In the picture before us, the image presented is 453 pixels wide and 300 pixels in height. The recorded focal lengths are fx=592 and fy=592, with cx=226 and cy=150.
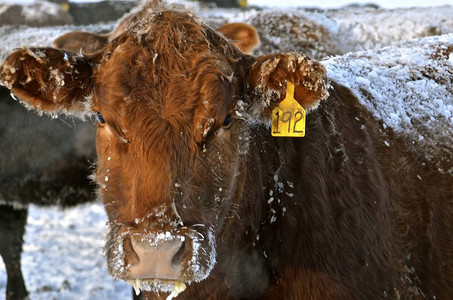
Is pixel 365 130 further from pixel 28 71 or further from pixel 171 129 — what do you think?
pixel 28 71

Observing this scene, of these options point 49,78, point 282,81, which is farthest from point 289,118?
point 49,78

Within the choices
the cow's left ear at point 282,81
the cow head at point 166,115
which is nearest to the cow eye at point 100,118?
the cow head at point 166,115

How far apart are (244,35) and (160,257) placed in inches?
169

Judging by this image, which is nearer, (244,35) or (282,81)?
(282,81)

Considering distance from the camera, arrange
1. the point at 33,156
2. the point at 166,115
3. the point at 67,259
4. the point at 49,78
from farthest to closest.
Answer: the point at 67,259
the point at 33,156
the point at 49,78
the point at 166,115

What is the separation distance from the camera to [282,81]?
226cm

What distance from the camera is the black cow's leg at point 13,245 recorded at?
492cm

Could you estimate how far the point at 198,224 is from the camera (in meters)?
2.04

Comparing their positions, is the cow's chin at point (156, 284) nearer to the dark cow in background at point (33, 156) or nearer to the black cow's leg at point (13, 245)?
the dark cow in background at point (33, 156)

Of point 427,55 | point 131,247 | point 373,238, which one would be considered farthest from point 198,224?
point 427,55

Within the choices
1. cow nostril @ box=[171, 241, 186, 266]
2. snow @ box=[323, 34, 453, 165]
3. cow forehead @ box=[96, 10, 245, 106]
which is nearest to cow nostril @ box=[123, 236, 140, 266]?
cow nostril @ box=[171, 241, 186, 266]

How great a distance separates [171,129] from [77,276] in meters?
3.61

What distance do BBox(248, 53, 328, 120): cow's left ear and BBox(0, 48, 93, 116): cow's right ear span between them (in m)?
0.66

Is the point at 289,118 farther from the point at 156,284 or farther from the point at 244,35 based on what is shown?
the point at 244,35
